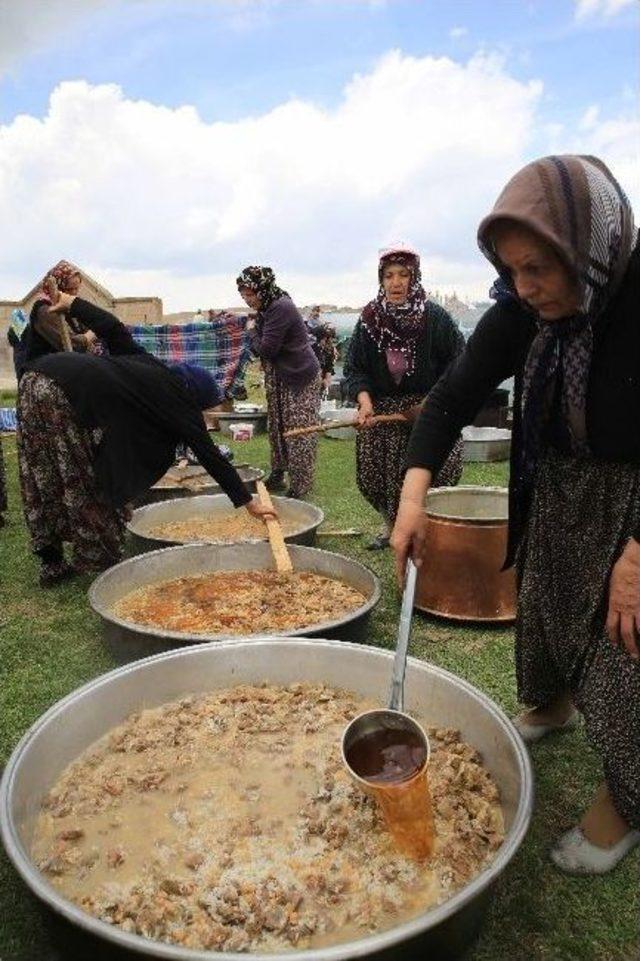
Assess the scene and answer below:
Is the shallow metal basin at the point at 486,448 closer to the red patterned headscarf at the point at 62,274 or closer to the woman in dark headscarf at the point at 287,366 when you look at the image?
the woman in dark headscarf at the point at 287,366

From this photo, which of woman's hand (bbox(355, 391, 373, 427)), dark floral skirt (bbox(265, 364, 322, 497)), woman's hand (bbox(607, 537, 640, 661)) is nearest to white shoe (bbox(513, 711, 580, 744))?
woman's hand (bbox(607, 537, 640, 661))

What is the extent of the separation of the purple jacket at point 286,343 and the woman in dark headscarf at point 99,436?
67.8 inches

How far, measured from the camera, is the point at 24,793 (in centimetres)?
175

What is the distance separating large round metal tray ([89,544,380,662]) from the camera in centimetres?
244

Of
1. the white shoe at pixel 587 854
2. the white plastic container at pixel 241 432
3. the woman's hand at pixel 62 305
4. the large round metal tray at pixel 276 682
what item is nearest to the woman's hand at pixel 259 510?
the large round metal tray at pixel 276 682

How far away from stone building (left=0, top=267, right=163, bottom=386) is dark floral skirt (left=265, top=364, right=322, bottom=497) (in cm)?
760

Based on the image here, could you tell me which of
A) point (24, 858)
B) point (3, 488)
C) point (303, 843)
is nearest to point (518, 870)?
point (303, 843)

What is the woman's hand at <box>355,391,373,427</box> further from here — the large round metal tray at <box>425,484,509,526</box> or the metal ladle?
the metal ladle

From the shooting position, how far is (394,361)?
366 centimetres

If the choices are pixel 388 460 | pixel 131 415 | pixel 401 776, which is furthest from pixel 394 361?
pixel 401 776

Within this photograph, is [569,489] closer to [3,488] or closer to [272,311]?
[272,311]

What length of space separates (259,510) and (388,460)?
0.91 metres

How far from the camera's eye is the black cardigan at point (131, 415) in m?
3.21

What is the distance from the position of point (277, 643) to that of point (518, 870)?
988 mm
